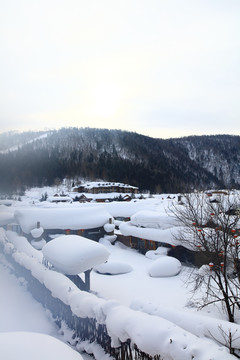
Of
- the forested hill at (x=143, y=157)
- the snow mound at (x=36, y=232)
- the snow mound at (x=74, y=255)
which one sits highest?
the forested hill at (x=143, y=157)

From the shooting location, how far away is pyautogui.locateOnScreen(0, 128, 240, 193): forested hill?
107 m

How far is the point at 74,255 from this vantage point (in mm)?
7898

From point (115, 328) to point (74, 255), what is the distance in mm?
3742

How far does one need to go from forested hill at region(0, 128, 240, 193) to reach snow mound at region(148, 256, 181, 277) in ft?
228

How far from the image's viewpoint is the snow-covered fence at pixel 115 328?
3496 millimetres

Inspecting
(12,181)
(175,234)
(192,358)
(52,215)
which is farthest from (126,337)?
(52,215)

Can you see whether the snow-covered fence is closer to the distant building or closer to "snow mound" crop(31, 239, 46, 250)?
"snow mound" crop(31, 239, 46, 250)

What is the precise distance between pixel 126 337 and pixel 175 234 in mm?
12781

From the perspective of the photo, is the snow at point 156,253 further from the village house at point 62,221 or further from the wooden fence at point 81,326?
the wooden fence at point 81,326

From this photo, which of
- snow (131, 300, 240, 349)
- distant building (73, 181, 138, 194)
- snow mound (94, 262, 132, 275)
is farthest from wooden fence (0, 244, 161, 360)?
distant building (73, 181, 138, 194)

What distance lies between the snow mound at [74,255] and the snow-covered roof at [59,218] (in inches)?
482

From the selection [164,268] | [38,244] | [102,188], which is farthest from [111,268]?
[102,188]

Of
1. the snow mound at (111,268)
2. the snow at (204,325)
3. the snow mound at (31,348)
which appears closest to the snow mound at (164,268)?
the snow mound at (111,268)

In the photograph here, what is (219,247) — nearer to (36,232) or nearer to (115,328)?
(115,328)
